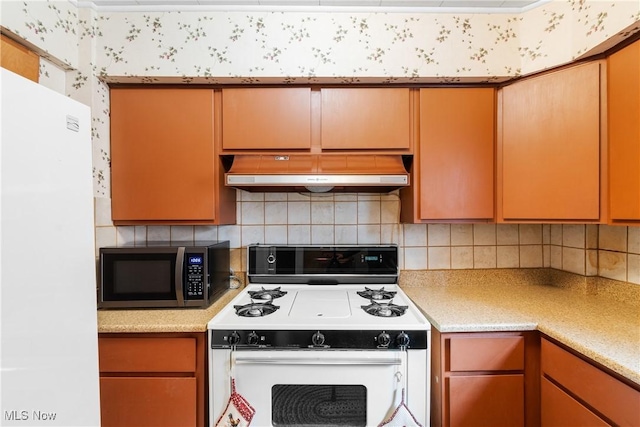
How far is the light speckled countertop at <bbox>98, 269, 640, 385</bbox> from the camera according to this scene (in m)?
1.05

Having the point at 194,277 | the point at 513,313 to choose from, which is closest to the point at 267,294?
the point at 194,277

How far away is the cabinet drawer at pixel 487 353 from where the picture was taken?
1.26 metres

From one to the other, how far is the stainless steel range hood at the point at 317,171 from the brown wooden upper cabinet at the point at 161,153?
0.70 ft

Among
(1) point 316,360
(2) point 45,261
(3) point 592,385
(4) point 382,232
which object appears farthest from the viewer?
(4) point 382,232

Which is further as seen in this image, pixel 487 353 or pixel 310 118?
pixel 310 118

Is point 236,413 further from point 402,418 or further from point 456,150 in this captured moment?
point 456,150

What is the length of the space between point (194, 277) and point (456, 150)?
149 cm

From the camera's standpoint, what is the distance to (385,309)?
4.61 ft

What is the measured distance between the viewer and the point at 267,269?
1829 millimetres

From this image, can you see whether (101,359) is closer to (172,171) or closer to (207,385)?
(207,385)

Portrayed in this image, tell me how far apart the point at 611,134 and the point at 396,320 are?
1.21 meters

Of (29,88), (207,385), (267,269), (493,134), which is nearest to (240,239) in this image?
(267,269)

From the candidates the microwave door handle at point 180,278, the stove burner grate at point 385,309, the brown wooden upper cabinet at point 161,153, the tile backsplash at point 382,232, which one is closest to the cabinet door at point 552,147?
the tile backsplash at point 382,232

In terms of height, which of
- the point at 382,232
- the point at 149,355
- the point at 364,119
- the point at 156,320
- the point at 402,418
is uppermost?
the point at 364,119
